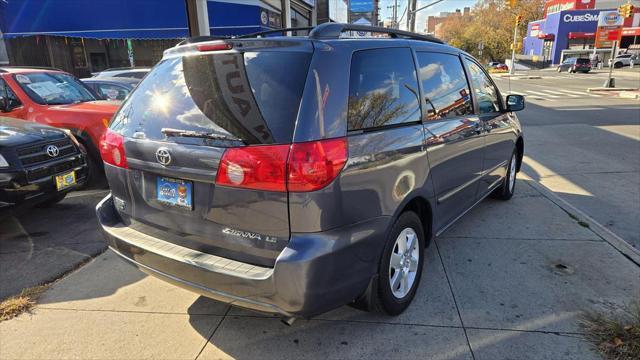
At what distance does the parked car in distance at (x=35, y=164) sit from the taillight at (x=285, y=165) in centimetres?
310

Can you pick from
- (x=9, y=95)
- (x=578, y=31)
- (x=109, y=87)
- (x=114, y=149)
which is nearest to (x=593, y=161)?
(x=114, y=149)

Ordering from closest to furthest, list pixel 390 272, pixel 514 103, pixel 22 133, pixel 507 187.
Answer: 1. pixel 390 272
2. pixel 22 133
3. pixel 514 103
4. pixel 507 187

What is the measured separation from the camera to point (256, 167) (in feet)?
7.29

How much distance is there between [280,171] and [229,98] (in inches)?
21.3

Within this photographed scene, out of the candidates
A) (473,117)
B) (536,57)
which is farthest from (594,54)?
(473,117)

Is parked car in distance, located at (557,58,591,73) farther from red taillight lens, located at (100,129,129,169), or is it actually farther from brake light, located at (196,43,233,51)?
red taillight lens, located at (100,129,129,169)

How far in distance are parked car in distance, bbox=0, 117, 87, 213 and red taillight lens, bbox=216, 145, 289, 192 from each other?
3.07 m

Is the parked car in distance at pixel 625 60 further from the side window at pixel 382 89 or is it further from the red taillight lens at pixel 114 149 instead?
the red taillight lens at pixel 114 149

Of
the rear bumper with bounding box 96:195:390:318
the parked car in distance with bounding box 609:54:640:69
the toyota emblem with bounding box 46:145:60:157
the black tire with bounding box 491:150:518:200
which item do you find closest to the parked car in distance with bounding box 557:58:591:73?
the parked car in distance with bounding box 609:54:640:69

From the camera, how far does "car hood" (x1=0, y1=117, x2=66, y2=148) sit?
14.3 feet

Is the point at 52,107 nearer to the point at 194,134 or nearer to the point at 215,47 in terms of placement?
the point at 215,47

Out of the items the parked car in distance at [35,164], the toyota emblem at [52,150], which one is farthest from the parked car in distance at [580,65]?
the toyota emblem at [52,150]

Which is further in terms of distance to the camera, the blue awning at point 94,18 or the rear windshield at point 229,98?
the blue awning at point 94,18

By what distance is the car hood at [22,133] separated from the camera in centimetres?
437
